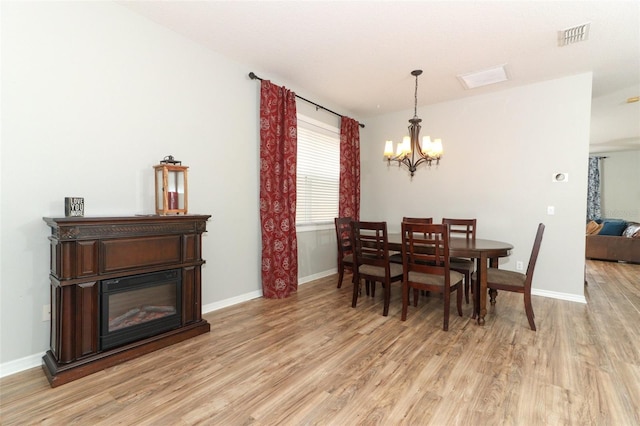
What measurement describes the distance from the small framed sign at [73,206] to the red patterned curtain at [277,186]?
69.7 inches

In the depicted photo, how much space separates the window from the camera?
4.27 meters

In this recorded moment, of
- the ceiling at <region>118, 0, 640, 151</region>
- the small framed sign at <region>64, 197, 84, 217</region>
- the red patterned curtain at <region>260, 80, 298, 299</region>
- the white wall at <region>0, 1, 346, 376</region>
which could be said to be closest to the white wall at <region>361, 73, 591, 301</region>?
the ceiling at <region>118, 0, 640, 151</region>

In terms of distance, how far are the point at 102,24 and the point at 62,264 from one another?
6.03ft

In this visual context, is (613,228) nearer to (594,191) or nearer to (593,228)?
(593,228)

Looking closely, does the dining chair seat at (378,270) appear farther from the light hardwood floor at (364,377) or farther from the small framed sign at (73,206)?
the small framed sign at (73,206)

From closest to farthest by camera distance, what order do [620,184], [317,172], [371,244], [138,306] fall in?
[138,306]
[371,244]
[317,172]
[620,184]

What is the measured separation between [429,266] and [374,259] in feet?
1.94

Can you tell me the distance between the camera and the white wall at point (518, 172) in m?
3.61

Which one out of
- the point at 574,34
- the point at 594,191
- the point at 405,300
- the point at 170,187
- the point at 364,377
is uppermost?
the point at 574,34

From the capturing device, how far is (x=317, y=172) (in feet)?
15.0

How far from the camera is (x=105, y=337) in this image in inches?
81.3

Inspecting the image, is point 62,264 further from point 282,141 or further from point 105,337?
point 282,141

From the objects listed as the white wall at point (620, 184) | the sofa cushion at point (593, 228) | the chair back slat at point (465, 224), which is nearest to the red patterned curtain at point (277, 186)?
the chair back slat at point (465, 224)

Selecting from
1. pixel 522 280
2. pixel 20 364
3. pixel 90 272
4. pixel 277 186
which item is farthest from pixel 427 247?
pixel 20 364
